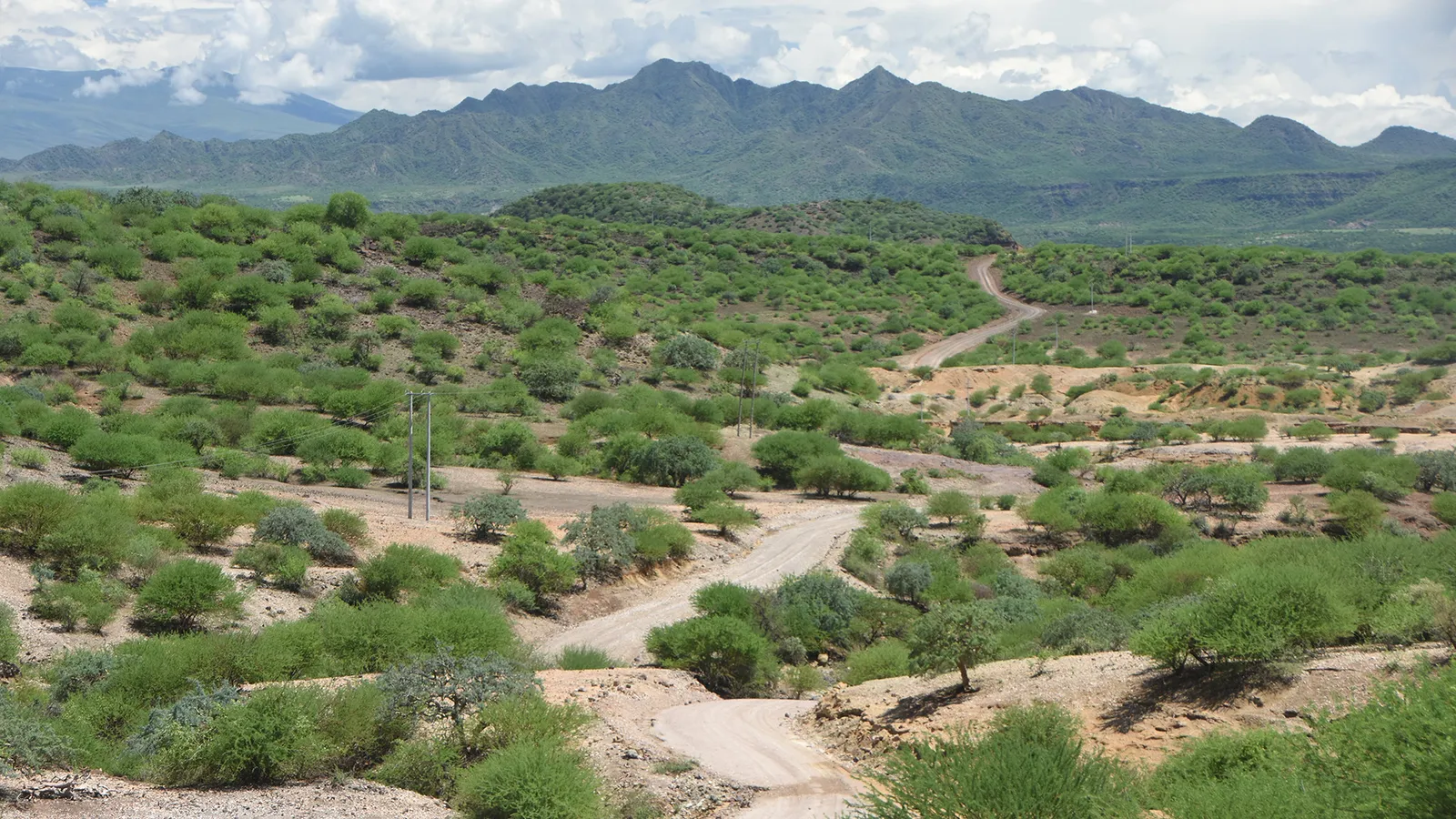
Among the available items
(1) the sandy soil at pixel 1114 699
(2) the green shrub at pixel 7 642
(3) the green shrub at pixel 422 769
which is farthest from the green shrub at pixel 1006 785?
(2) the green shrub at pixel 7 642

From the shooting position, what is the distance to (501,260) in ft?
273

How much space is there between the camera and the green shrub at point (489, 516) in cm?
3209

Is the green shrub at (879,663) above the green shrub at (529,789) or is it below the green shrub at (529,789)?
→ below

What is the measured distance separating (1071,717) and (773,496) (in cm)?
2876

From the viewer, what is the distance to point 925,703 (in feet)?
59.7

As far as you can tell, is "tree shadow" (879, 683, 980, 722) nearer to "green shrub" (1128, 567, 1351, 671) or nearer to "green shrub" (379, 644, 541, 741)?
"green shrub" (1128, 567, 1351, 671)

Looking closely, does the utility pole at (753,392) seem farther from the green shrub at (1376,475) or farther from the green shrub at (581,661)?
the green shrub at (581,661)

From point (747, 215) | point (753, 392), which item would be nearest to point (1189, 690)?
point (753, 392)

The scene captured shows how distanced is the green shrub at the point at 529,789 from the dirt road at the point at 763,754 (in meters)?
2.21

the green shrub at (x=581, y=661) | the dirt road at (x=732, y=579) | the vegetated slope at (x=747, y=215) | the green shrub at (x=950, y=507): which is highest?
Result: the vegetated slope at (x=747, y=215)

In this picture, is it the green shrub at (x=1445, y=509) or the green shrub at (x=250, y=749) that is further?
the green shrub at (x=1445, y=509)

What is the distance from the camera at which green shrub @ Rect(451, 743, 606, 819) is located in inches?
531

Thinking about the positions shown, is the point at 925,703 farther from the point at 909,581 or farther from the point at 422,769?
the point at 909,581

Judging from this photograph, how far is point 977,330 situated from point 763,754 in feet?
267
